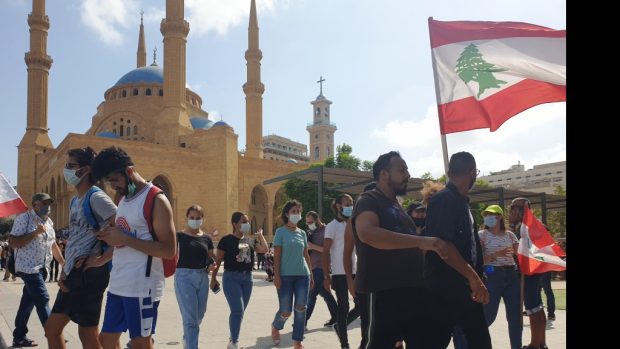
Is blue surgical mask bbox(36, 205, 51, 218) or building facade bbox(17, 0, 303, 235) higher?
building facade bbox(17, 0, 303, 235)

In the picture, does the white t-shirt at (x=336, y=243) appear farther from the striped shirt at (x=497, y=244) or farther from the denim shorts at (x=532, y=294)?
the denim shorts at (x=532, y=294)

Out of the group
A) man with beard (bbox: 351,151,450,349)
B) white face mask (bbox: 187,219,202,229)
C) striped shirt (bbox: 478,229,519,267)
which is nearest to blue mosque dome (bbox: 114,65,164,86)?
white face mask (bbox: 187,219,202,229)

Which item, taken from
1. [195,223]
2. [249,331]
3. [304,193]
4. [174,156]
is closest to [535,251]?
[195,223]

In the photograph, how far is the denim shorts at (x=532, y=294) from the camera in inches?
246

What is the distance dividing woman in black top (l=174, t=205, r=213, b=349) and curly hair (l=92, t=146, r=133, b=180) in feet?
6.23

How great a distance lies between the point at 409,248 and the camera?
3.69 m

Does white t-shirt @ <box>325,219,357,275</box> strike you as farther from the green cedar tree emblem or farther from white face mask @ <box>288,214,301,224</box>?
the green cedar tree emblem

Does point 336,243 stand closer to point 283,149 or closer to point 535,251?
point 535,251

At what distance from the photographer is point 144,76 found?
5928 centimetres

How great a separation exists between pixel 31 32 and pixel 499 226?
Answer: 49.6 meters

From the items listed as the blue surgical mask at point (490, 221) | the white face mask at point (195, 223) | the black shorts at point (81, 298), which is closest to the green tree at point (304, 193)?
the blue surgical mask at point (490, 221)

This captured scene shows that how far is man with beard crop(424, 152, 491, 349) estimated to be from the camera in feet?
11.3

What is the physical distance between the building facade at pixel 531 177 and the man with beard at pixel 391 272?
364 feet
